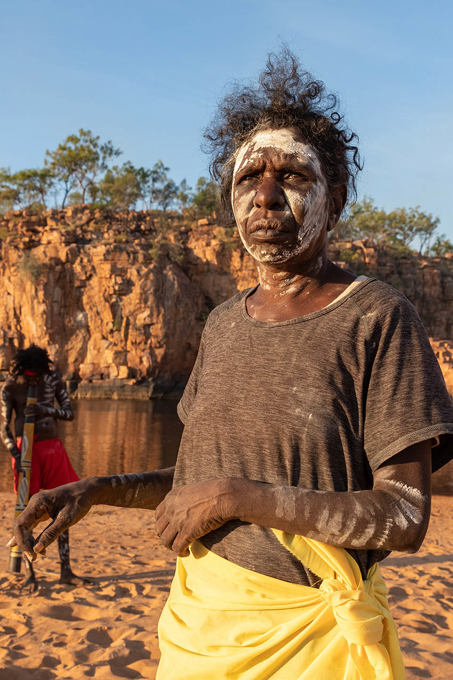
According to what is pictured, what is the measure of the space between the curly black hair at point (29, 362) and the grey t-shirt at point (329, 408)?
4.57 meters

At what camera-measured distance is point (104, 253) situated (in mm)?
30297

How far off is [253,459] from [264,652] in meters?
0.38

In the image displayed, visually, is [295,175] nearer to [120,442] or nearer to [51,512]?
[51,512]

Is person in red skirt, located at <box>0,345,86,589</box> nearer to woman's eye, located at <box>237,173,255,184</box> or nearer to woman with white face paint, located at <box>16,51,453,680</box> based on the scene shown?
woman with white face paint, located at <box>16,51,453,680</box>

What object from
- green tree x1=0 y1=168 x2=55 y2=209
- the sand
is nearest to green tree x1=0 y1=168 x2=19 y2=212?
green tree x1=0 y1=168 x2=55 y2=209

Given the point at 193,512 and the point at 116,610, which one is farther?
the point at 116,610

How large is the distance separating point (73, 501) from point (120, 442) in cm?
1348

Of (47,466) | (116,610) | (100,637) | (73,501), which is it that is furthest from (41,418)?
(73,501)

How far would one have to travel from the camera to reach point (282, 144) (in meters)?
1.43

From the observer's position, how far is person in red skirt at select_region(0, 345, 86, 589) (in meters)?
5.35

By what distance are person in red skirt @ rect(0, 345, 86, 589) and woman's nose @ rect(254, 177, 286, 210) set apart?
4354 mm

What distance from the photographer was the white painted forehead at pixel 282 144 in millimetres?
1418

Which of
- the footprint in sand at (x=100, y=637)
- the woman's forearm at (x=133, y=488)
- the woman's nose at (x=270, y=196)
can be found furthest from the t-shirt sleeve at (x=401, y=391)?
the footprint in sand at (x=100, y=637)

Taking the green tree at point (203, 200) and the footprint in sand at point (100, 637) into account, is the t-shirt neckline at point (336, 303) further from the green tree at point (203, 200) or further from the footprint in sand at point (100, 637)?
the green tree at point (203, 200)
